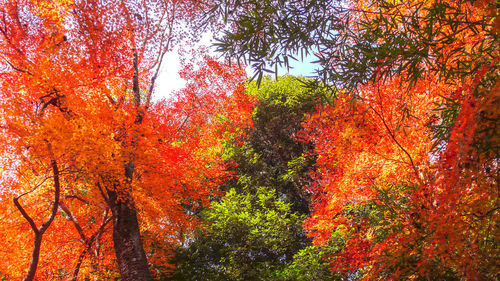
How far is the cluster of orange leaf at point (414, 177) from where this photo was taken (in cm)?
222

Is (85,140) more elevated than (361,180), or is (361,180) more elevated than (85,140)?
(85,140)

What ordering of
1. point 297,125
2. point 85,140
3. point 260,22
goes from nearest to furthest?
1. point 260,22
2. point 85,140
3. point 297,125

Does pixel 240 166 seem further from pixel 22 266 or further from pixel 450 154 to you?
pixel 450 154

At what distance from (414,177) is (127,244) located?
7.03 m

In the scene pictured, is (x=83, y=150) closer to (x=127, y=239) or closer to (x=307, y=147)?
(x=127, y=239)

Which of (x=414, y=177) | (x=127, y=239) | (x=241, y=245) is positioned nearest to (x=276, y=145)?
(x=241, y=245)

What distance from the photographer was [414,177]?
6324mm

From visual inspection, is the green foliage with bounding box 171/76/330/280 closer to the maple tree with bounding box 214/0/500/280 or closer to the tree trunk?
the maple tree with bounding box 214/0/500/280

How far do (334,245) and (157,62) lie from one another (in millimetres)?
9313

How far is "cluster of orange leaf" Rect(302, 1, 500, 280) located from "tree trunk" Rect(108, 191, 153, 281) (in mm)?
5225

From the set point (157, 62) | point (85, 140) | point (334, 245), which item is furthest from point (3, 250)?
point (334, 245)

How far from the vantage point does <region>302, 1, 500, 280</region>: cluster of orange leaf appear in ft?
7.27

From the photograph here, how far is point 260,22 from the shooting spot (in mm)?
3621

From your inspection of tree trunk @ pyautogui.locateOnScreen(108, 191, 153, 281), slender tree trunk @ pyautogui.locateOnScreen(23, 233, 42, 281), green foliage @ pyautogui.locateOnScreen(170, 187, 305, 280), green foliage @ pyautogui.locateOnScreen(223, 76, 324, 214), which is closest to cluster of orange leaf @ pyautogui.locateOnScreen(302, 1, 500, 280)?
green foliage @ pyautogui.locateOnScreen(170, 187, 305, 280)
